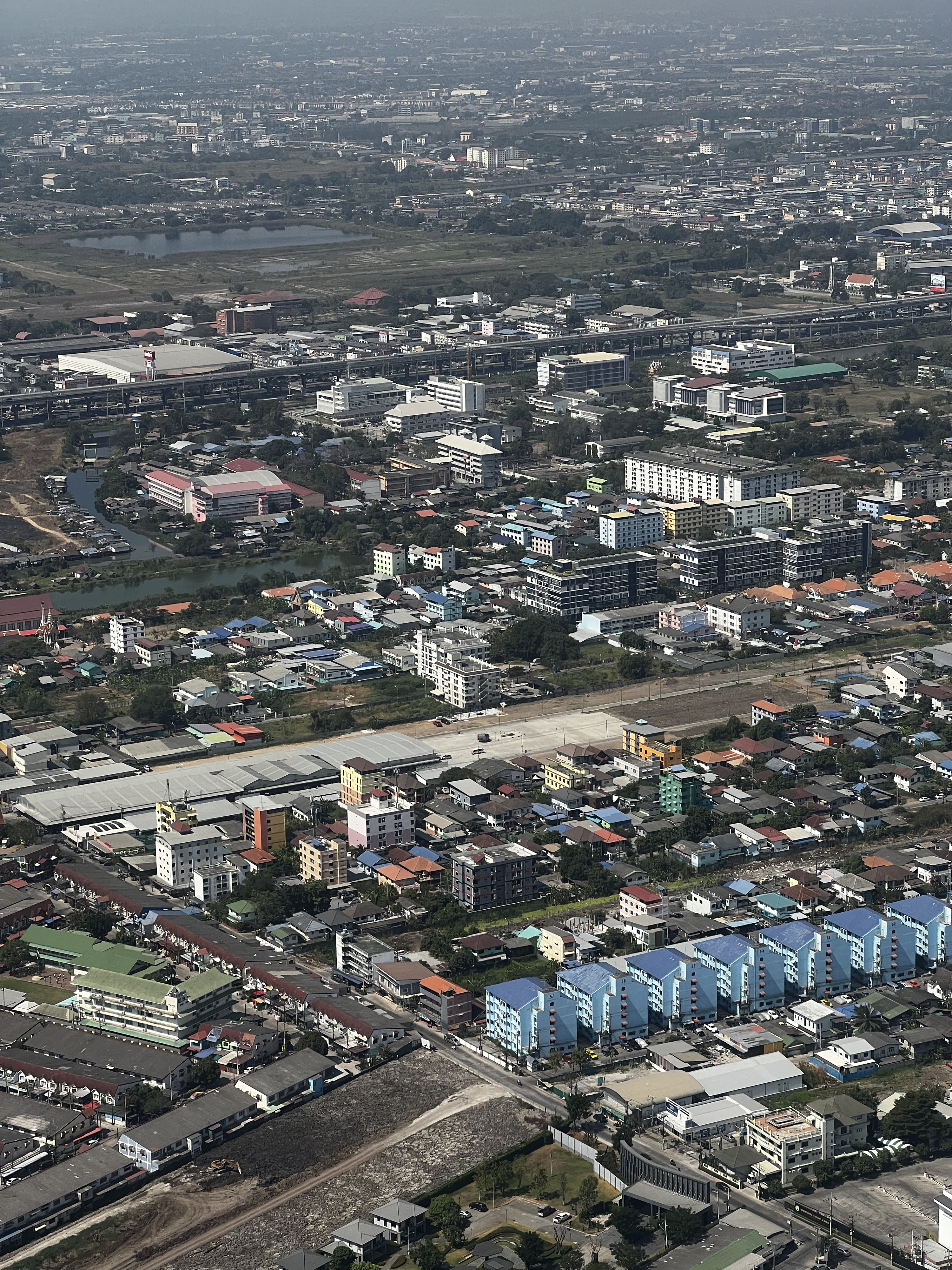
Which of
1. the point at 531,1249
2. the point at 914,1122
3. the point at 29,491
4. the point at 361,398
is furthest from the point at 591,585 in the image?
the point at 531,1249

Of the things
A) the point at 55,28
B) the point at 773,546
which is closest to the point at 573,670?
the point at 773,546

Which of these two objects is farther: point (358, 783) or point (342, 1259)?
point (358, 783)

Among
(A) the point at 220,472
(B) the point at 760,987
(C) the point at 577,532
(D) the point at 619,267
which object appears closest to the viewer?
(B) the point at 760,987

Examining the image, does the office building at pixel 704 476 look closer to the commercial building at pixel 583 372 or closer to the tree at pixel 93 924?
the commercial building at pixel 583 372

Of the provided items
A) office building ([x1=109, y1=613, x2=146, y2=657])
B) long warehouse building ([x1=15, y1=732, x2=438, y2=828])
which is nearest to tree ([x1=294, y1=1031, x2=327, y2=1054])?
long warehouse building ([x1=15, y1=732, x2=438, y2=828])

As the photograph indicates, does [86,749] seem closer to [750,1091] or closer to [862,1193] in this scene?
[750,1091]

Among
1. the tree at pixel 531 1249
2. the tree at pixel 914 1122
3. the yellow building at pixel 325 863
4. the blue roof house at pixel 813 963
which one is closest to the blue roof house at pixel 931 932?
the blue roof house at pixel 813 963

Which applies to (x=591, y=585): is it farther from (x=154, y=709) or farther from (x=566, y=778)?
(x=154, y=709)
